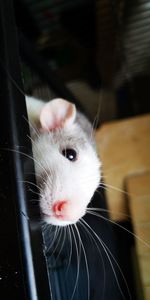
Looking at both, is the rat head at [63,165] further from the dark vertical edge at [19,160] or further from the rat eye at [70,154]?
the dark vertical edge at [19,160]

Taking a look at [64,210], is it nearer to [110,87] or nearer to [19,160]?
[19,160]

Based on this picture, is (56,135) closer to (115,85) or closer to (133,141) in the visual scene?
(133,141)

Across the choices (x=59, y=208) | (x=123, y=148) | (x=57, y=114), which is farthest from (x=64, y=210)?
(x=123, y=148)

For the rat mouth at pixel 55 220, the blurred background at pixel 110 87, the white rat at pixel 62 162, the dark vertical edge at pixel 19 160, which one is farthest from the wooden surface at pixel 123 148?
the dark vertical edge at pixel 19 160

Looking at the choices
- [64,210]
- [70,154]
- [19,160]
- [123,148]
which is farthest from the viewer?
[123,148]

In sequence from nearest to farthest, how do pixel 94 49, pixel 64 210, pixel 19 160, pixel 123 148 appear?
pixel 19 160 < pixel 64 210 < pixel 123 148 < pixel 94 49

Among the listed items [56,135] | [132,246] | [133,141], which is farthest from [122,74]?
[132,246]

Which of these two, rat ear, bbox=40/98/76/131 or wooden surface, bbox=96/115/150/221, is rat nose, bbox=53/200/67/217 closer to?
rat ear, bbox=40/98/76/131
